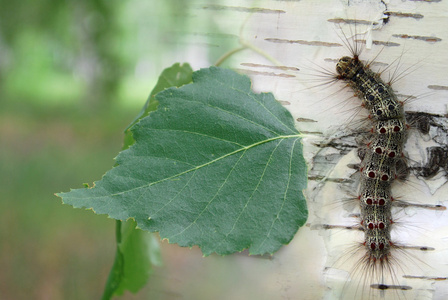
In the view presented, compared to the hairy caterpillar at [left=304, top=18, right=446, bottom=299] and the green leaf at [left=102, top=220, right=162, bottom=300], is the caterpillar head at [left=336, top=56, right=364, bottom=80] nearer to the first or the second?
the hairy caterpillar at [left=304, top=18, right=446, bottom=299]

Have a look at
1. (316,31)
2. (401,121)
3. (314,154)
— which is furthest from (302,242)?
(316,31)

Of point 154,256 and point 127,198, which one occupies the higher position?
point 127,198

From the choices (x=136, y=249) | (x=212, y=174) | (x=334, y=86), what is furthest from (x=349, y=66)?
(x=136, y=249)

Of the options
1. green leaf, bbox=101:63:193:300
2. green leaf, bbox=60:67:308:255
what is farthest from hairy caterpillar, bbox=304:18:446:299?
green leaf, bbox=101:63:193:300

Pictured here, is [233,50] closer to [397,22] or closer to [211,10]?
[211,10]

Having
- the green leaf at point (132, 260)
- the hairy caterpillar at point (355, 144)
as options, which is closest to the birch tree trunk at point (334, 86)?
the hairy caterpillar at point (355, 144)

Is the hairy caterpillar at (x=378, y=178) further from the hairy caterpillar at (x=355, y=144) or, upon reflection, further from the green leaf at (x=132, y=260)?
the green leaf at (x=132, y=260)

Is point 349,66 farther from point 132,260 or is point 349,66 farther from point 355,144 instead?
point 132,260
